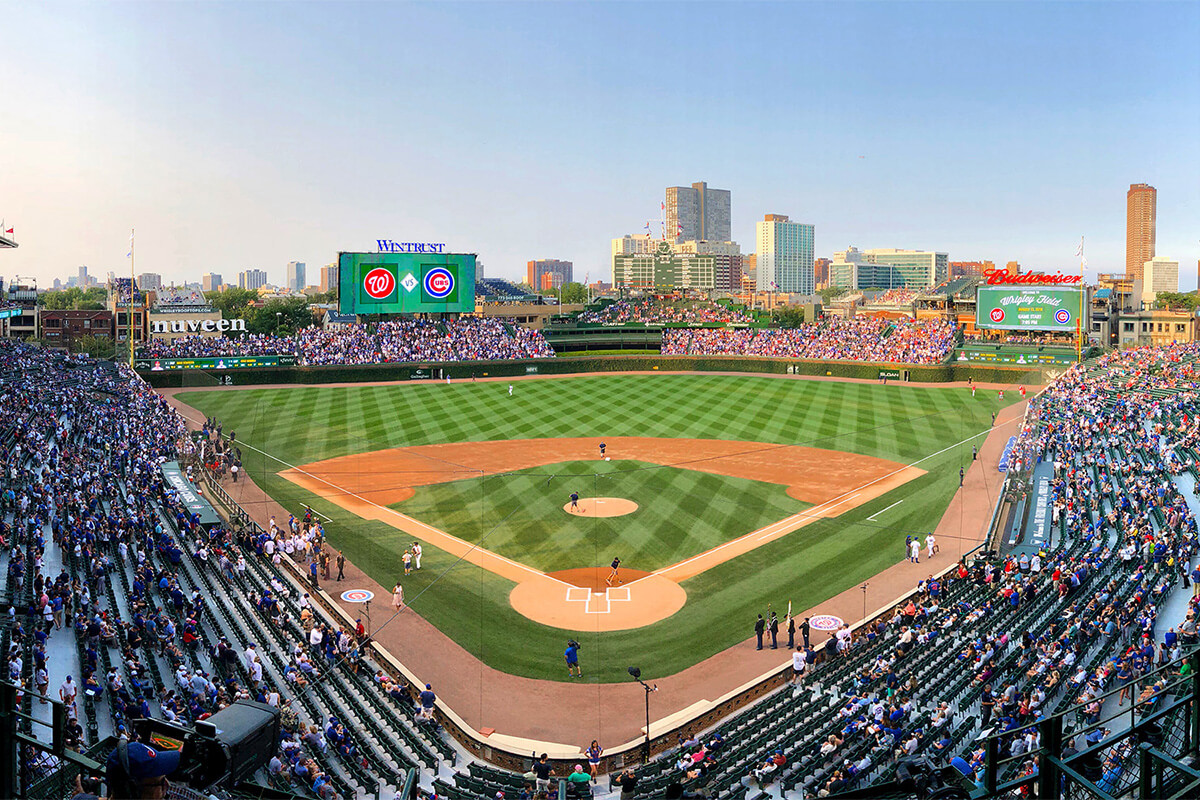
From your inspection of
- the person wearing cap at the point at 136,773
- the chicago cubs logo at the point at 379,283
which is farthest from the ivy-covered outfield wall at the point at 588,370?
the person wearing cap at the point at 136,773

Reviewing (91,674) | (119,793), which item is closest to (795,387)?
(91,674)

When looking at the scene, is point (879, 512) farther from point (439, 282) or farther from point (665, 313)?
point (665, 313)

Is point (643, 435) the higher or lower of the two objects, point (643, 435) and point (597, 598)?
the higher

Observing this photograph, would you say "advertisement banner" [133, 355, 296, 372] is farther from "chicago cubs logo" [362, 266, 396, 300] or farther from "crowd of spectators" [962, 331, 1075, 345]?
"crowd of spectators" [962, 331, 1075, 345]

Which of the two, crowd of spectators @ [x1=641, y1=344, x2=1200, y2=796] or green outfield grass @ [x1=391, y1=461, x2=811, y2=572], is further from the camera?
green outfield grass @ [x1=391, y1=461, x2=811, y2=572]

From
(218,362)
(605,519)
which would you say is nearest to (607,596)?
(605,519)

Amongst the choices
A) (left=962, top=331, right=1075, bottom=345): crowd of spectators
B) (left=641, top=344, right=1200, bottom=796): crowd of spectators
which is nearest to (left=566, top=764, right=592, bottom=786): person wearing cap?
(left=641, top=344, right=1200, bottom=796): crowd of spectators
